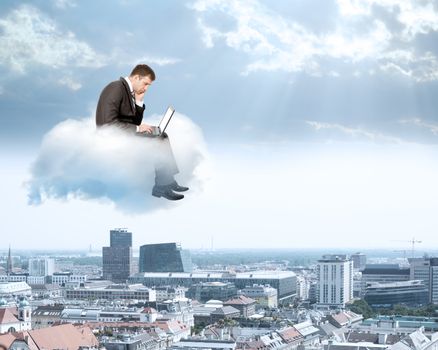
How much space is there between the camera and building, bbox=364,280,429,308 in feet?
97.3

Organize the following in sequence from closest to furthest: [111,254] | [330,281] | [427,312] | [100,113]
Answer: [100,113]
[427,312]
[330,281]
[111,254]

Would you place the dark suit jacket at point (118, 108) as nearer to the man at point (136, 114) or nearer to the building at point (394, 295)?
the man at point (136, 114)

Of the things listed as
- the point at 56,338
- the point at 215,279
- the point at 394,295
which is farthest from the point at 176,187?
the point at 215,279

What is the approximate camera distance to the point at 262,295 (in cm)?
3119

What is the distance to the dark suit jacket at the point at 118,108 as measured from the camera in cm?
122

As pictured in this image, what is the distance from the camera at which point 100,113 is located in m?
1.22

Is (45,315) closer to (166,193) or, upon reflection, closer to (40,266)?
(166,193)

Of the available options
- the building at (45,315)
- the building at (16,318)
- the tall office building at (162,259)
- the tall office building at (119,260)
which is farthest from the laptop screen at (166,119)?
the tall office building at (119,260)

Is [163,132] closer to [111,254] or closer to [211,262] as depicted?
[111,254]

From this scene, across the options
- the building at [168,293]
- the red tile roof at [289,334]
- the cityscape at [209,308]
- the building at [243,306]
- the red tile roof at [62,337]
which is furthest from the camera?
the building at [168,293]

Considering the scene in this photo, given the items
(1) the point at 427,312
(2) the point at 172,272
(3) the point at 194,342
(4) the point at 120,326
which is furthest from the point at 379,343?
(2) the point at 172,272

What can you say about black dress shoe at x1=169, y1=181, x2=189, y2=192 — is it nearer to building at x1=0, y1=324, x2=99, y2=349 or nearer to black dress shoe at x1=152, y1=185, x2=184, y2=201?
black dress shoe at x1=152, y1=185, x2=184, y2=201

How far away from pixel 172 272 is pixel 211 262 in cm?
2564

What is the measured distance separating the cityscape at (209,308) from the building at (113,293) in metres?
0.04
